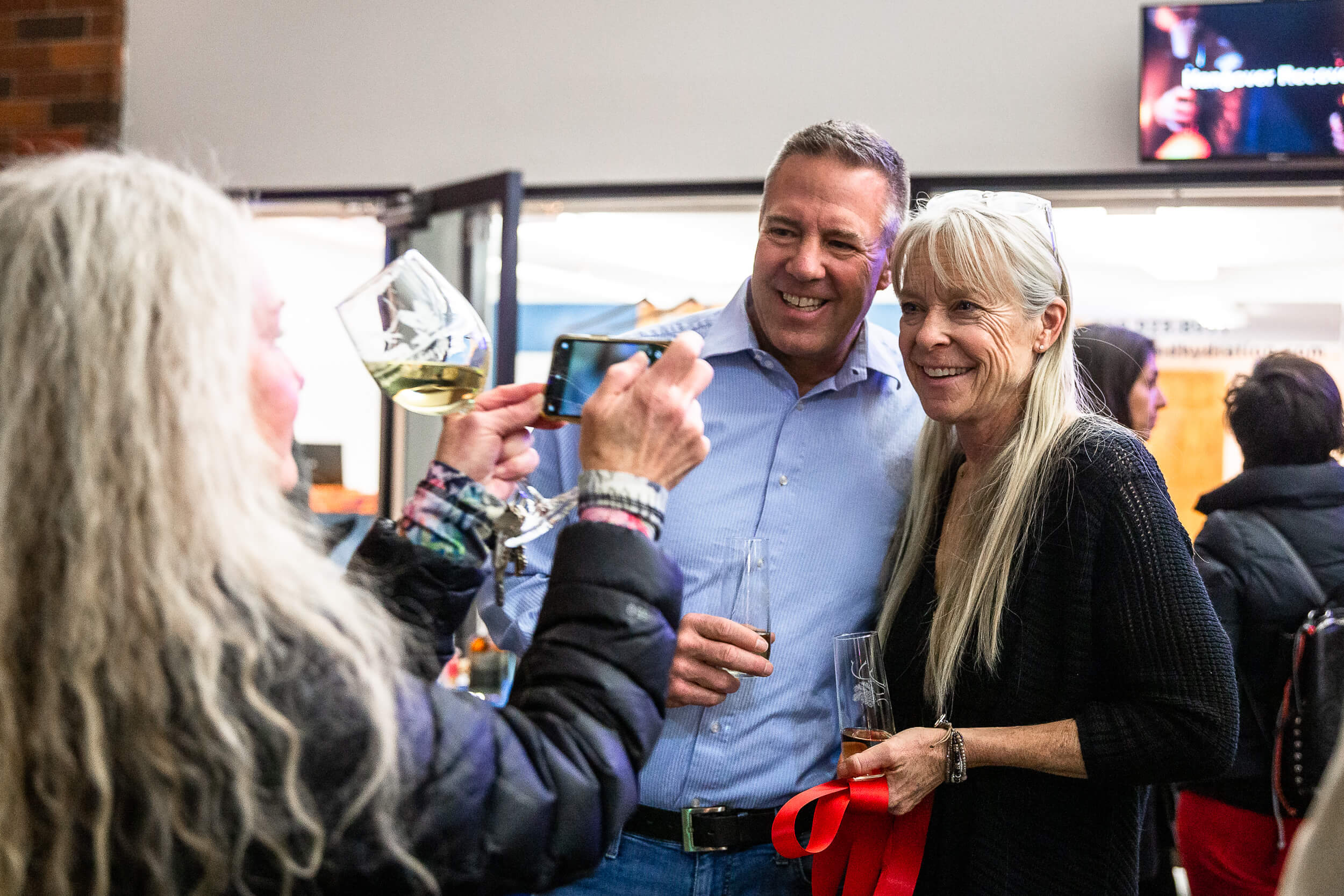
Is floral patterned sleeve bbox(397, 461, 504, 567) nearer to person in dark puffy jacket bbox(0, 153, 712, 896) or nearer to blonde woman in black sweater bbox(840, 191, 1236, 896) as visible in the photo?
person in dark puffy jacket bbox(0, 153, 712, 896)

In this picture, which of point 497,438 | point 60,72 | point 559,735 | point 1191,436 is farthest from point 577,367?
point 60,72

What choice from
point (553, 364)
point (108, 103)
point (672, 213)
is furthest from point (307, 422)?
point (553, 364)

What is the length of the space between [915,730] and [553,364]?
2.19 feet

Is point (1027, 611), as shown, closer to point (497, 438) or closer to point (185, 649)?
point (497, 438)

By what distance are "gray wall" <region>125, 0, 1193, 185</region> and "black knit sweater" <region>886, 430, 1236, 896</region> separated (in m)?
2.61

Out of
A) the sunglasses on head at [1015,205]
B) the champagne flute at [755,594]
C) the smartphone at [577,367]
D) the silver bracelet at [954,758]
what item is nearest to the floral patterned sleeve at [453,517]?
the smartphone at [577,367]

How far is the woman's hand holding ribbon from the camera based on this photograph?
1.42 metres

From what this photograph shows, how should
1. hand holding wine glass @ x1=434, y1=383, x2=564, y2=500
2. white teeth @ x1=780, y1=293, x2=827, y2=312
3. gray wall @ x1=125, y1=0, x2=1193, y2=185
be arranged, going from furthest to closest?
gray wall @ x1=125, y1=0, x2=1193, y2=185 → white teeth @ x1=780, y1=293, x2=827, y2=312 → hand holding wine glass @ x1=434, y1=383, x2=564, y2=500

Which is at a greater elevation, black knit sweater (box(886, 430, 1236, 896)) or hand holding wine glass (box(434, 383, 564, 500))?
hand holding wine glass (box(434, 383, 564, 500))

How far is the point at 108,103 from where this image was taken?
4.48m

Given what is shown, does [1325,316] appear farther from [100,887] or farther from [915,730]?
[100,887]

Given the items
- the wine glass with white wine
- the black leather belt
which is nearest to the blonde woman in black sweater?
the black leather belt

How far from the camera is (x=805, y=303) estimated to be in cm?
178

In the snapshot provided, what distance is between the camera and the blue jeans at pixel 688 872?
1.57 m
